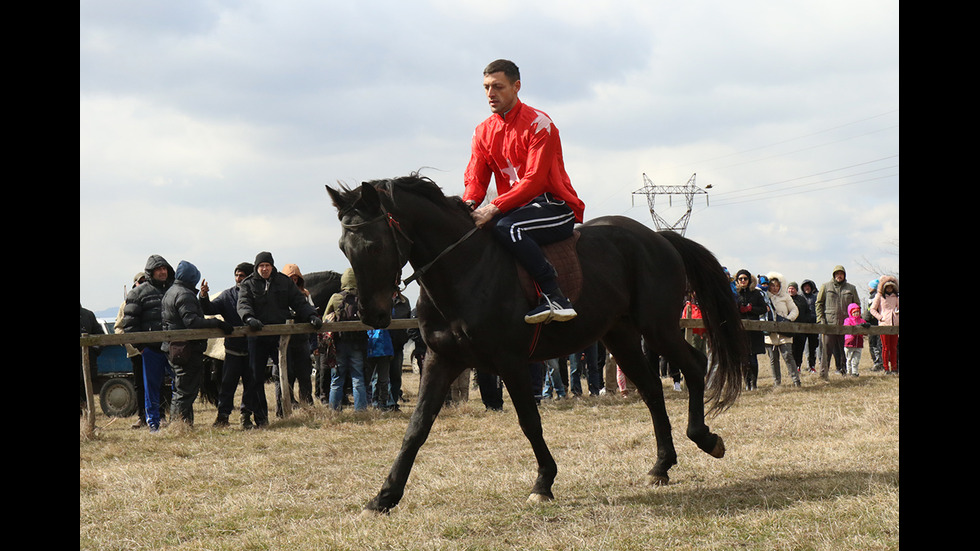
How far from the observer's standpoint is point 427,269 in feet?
17.5

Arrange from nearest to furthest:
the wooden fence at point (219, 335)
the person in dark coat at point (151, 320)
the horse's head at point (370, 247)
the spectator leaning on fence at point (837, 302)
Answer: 1. the horse's head at point (370, 247)
2. the wooden fence at point (219, 335)
3. the person in dark coat at point (151, 320)
4. the spectator leaning on fence at point (837, 302)

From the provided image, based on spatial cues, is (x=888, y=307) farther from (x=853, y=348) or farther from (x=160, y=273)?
(x=160, y=273)

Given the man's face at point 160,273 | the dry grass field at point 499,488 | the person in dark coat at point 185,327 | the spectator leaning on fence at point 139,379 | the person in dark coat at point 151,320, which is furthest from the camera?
the spectator leaning on fence at point 139,379

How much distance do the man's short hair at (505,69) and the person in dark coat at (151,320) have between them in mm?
6769

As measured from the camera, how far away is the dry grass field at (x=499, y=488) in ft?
14.9

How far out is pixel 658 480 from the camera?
599cm

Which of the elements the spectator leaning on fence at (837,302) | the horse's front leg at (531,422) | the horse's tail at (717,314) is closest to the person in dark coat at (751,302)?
the spectator leaning on fence at (837,302)

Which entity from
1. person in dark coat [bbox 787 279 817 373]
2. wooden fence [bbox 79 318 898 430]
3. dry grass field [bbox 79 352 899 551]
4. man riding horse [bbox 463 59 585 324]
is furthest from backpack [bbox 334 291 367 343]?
person in dark coat [bbox 787 279 817 373]

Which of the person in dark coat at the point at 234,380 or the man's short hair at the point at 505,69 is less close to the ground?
the man's short hair at the point at 505,69

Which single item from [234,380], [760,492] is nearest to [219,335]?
[234,380]

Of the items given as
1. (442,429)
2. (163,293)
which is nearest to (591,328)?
(442,429)

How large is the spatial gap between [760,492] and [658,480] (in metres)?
0.75

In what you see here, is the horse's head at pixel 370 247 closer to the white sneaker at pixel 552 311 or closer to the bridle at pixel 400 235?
the bridle at pixel 400 235

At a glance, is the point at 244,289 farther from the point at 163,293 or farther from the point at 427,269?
the point at 427,269
